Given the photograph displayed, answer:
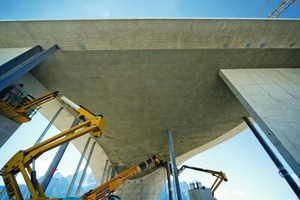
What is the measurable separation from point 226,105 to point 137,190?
16.5m

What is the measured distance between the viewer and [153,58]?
284 inches

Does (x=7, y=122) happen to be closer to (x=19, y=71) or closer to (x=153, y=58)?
(x=19, y=71)

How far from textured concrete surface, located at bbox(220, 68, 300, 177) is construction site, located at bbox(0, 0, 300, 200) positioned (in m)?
0.04

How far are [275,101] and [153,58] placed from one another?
585 cm

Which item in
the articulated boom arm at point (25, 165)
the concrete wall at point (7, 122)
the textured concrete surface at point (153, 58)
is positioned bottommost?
the articulated boom arm at point (25, 165)

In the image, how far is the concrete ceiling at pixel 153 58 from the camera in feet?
20.7

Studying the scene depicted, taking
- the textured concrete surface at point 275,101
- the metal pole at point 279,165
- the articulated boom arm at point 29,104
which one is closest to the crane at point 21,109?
the articulated boom arm at point 29,104

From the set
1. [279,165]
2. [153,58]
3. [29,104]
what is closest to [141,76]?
[153,58]

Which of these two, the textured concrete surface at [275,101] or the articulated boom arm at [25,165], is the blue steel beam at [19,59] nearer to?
the articulated boom arm at [25,165]

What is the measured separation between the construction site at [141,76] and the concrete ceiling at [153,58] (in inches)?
1.9

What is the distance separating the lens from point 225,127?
12602 mm

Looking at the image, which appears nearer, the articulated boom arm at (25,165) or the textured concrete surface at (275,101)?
the articulated boom arm at (25,165)

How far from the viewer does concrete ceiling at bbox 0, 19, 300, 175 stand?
632 centimetres

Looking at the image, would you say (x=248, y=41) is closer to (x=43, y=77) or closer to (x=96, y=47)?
(x=96, y=47)
